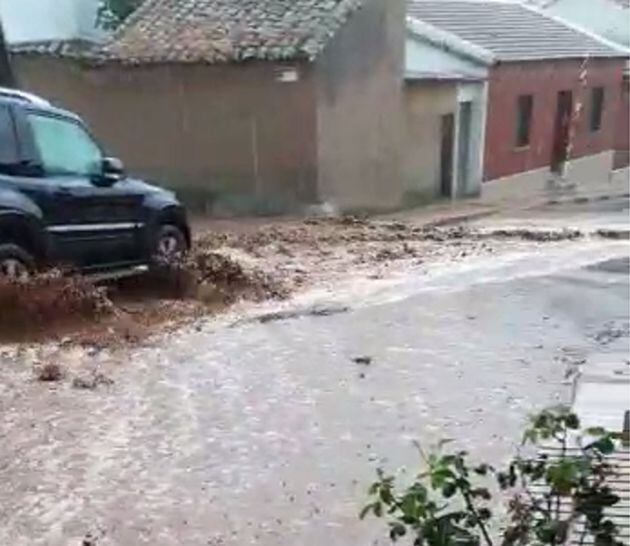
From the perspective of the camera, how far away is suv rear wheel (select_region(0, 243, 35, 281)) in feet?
35.1

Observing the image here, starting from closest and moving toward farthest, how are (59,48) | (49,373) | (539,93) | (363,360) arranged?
(49,373)
(363,360)
(59,48)
(539,93)

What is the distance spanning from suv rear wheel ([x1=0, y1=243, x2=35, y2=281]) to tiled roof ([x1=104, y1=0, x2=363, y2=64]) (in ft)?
35.1

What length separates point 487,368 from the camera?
10.0 m

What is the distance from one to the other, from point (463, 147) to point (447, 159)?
0.82 meters

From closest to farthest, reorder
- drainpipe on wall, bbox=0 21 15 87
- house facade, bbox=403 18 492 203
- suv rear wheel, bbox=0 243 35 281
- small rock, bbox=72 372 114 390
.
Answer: small rock, bbox=72 372 114 390 → suv rear wheel, bbox=0 243 35 281 → drainpipe on wall, bbox=0 21 15 87 → house facade, bbox=403 18 492 203

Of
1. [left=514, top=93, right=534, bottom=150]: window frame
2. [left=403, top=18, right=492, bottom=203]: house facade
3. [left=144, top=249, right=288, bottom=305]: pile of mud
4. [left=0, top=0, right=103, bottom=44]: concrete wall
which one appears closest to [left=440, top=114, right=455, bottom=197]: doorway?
[left=403, top=18, right=492, bottom=203]: house facade

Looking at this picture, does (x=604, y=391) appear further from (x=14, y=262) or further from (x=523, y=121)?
(x=523, y=121)

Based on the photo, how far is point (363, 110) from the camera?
2288cm

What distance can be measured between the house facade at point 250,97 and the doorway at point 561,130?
8.52m

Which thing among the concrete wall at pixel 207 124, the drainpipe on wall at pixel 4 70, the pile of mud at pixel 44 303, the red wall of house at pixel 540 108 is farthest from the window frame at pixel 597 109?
the pile of mud at pixel 44 303

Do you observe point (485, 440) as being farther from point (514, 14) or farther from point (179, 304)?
point (514, 14)

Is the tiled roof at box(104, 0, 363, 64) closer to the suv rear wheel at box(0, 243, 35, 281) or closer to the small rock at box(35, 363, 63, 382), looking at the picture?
the suv rear wheel at box(0, 243, 35, 281)

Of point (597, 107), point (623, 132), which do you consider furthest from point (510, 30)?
point (623, 132)

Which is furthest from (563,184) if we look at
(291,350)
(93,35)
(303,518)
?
(303,518)
